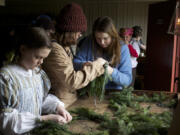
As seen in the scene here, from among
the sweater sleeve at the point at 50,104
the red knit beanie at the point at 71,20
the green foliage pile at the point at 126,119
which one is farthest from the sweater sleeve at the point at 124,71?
the sweater sleeve at the point at 50,104

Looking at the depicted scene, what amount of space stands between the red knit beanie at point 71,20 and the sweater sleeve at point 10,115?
691mm

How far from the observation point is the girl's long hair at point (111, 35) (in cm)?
211

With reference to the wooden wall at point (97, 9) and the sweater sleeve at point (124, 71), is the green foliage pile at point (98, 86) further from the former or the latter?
the wooden wall at point (97, 9)

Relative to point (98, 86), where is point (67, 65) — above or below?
above

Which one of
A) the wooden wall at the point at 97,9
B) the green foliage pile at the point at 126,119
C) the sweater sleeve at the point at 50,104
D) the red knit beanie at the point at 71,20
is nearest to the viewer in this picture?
the green foliage pile at the point at 126,119

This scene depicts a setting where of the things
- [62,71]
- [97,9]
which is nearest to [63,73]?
[62,71]

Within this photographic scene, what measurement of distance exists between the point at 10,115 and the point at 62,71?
0.55 m

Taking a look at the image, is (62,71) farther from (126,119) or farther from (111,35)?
(111,35)

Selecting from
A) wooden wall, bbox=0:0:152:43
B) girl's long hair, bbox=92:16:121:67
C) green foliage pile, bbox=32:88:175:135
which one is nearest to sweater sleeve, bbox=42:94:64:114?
green foliage pile, bbox=32:88:175:135

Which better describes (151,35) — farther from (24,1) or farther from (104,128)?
(24,1)

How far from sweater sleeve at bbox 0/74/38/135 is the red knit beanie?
2.27 feet

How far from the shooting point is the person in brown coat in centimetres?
169

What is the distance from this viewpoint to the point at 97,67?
1.83m

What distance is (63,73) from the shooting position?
1671 millimetres
